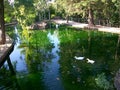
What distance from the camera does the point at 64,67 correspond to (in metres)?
19.4

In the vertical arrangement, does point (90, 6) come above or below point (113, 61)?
above

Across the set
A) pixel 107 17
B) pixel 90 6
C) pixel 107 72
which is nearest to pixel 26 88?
pixel 107 72

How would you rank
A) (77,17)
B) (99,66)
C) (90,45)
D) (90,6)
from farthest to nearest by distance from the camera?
(77,17) → (90,6) → (90,45) → (99,66)

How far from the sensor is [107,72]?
17469 mm

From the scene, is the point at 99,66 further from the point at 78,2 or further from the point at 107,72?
the point at 78,2

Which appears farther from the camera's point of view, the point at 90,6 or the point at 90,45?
the point at 90,6

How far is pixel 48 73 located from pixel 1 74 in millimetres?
3450

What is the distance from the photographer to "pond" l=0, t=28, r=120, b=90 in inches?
609

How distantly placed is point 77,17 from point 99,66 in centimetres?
4263

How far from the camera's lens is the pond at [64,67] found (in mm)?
15459

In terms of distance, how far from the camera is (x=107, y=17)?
45.4m

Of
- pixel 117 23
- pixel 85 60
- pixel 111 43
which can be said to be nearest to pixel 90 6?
pixel 117 23

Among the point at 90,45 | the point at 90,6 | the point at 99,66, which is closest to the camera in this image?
the point at 99,66

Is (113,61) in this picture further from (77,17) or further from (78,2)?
(77,17)
